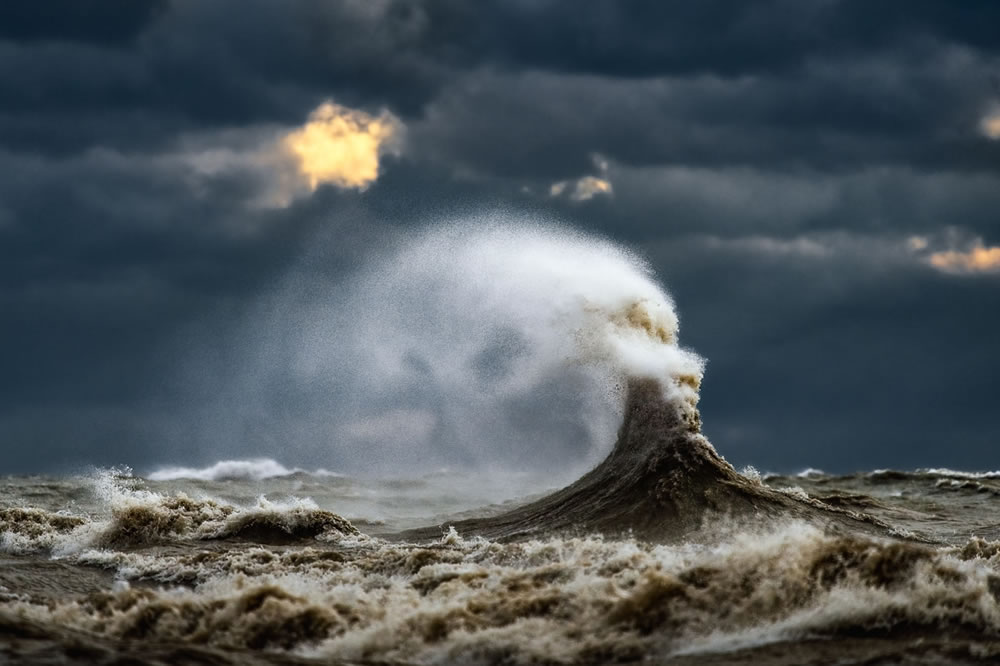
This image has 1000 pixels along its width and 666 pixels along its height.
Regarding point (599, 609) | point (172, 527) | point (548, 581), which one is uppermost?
point (172, 527)

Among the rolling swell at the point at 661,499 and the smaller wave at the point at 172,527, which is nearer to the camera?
the rolling swell at the point at 661,499

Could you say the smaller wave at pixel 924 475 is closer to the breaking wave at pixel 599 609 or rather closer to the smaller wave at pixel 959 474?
the smaller wave at pixel 959 474

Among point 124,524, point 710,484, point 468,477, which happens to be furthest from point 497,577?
point 468,477

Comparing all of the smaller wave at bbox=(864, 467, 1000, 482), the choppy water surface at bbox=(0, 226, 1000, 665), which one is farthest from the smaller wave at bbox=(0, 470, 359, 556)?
the smaller wave at bbox=(864, 467, 1000, 482)

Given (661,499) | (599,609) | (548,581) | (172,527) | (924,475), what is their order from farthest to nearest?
(924,475), (172,527), (661,499), (548,581), (599,609)

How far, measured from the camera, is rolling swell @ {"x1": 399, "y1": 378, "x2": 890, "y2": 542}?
1408cm

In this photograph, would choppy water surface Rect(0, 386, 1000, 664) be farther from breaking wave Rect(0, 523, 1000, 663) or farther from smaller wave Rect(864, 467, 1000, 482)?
smaller wave Rect(864, 467, 1000, 482)

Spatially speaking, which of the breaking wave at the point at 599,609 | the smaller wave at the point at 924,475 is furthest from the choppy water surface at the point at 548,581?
the smaller wave at the point at 924,475

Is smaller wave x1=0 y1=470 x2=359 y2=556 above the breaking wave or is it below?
above

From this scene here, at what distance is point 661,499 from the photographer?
47.5ft

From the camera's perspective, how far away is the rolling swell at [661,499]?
1408 cm

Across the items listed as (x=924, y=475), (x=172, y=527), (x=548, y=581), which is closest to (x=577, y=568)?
(x=548, y=581)

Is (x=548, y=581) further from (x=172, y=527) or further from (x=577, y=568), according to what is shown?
(x=172, y=527)

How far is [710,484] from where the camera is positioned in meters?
14.8
